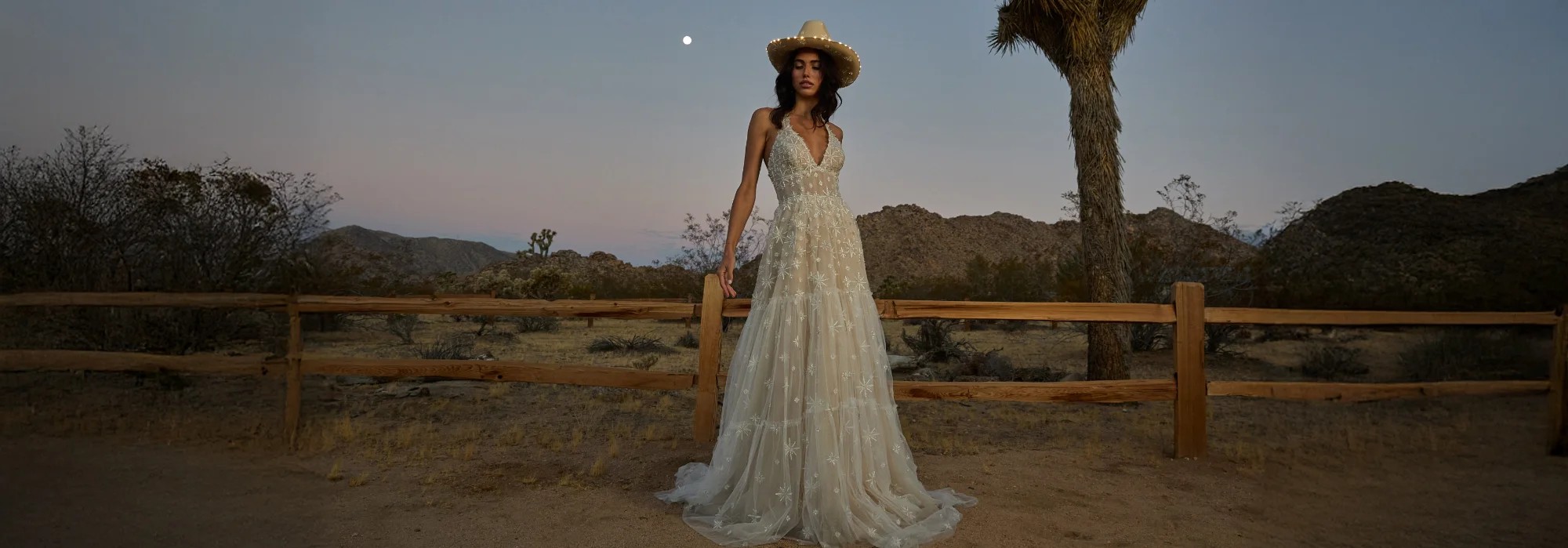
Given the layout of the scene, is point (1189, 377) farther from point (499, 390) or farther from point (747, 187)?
point (499, 390)

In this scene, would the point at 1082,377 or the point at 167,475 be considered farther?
the point at 1082,377

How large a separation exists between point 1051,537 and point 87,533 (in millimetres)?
4016

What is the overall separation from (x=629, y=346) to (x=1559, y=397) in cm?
1002

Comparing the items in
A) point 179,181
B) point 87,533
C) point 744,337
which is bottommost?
point 87,533

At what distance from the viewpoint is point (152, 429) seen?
555 centimetres

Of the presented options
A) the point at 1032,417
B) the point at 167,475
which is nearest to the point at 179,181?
the point at 167,475

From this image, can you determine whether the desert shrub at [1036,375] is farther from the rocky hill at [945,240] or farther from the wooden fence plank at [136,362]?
the rocky hill at [945,240]

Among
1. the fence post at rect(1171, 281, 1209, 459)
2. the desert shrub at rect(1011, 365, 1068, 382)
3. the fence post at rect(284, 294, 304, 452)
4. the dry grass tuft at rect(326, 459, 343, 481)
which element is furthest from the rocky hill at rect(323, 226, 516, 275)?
the fence post at rect(1171, 281, 1209, 459)

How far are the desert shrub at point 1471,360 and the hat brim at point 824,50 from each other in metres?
8.91

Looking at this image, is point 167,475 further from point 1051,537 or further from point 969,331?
point 969,331

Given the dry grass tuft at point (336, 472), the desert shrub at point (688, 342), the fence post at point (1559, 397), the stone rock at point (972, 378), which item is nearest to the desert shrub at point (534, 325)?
the desert shrub at point (688, 342)

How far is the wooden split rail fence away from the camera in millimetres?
5004

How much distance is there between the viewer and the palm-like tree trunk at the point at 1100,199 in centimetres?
844

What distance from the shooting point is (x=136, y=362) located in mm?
5551
